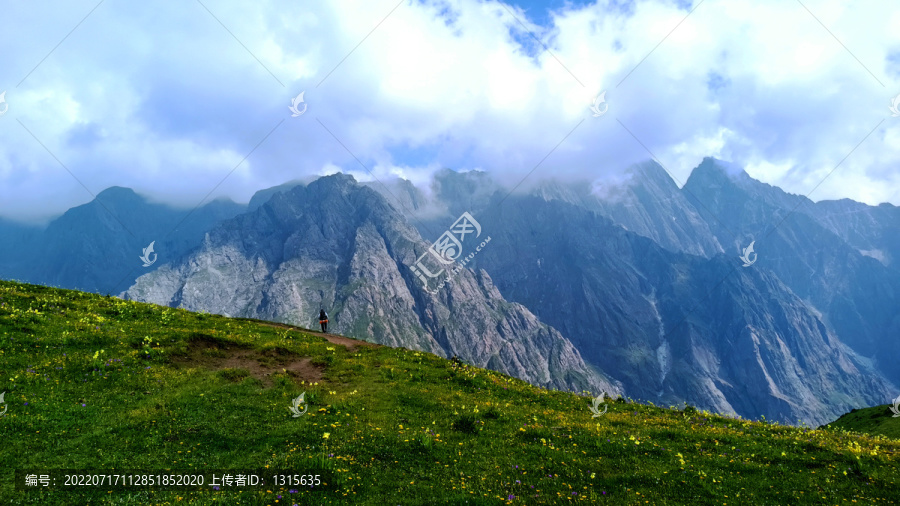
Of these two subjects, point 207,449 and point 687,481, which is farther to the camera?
point 207,449

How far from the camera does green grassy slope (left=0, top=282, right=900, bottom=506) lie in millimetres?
14258

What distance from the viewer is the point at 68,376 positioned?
21.0m

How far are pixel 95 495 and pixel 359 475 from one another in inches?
289

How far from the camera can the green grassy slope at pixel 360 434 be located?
561 inches

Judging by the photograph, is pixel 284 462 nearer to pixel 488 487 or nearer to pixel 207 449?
pixel 207 449

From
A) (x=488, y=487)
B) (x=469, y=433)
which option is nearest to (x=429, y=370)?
(x=469, y=433)
